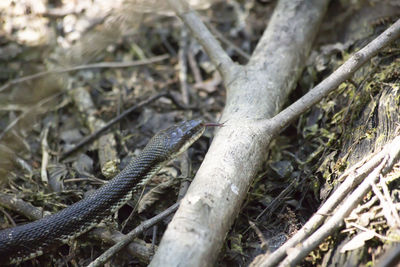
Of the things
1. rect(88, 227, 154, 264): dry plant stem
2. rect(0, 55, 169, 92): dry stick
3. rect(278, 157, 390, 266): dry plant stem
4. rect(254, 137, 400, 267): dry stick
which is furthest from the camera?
rect(0, 55, 169, 92): dry stick

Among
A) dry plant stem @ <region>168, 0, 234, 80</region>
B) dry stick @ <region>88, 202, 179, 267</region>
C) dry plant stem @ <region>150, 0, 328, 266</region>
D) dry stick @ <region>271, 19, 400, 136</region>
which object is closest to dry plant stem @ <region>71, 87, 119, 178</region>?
dry stick @ <region>88, 202, 179, 267</region>

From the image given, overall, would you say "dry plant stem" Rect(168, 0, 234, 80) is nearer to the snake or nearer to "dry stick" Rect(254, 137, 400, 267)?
the snake

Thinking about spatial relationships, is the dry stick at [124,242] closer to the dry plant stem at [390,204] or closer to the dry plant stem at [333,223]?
the dry plant stem at [333,223]

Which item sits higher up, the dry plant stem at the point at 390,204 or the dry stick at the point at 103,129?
the dry stick at the point at 103,129

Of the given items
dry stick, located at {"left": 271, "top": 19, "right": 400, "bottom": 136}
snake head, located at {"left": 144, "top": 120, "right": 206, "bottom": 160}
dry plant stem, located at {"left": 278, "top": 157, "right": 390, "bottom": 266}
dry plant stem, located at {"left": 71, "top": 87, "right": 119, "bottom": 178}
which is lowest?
dry plant stem, located at {"left": 278, "top": 157, "right": 390, "bottom": 266}

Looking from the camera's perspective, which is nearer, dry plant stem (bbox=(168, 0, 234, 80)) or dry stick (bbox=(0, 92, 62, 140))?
dry plant stem (bbox=(168, 0, 234, 80))

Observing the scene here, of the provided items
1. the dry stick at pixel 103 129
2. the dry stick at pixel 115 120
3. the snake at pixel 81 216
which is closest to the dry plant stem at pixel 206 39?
the dry stick at pixel 115 120

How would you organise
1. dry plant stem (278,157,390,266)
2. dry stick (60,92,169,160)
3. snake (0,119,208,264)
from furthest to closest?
dry stick (60,92,169,160), snake (0,119,208,264), dry plant stem (278,157,390,266)

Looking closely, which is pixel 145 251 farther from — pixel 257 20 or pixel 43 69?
pixel 257 20
